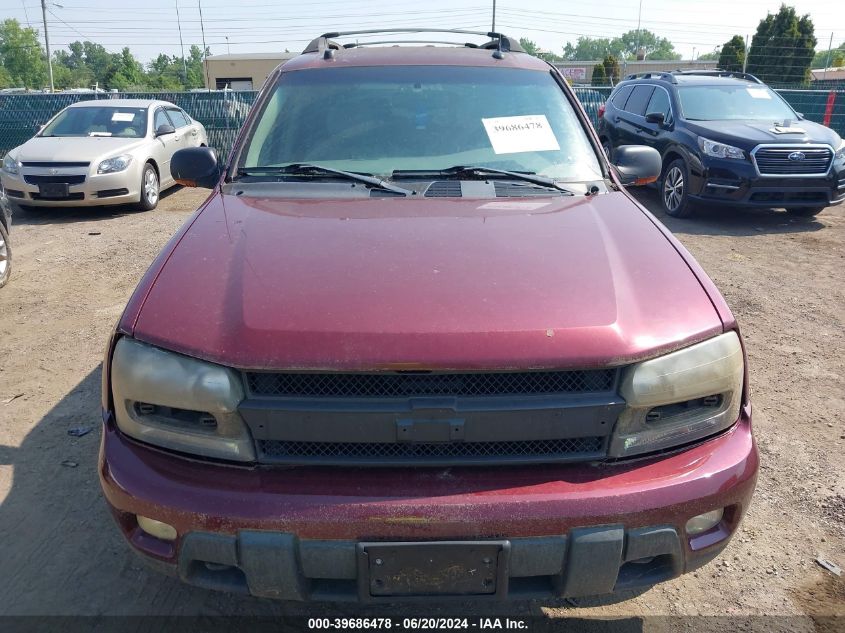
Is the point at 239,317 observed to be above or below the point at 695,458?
above

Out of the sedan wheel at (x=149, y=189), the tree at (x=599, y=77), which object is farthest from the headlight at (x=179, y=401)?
the tree at (x=599, y=77)

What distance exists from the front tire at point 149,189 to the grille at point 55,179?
0.84 meters

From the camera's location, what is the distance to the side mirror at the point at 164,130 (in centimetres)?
1041

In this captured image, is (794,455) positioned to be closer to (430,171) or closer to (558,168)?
(558,168)

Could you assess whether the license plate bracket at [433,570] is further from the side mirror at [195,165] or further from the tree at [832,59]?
the tree at [832,59]

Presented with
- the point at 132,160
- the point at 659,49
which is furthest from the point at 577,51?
the point at 132,160

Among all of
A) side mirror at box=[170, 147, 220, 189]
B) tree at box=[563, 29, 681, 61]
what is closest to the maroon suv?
side mirror at box=[170, 147, 220, 189]

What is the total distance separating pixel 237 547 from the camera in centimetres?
180

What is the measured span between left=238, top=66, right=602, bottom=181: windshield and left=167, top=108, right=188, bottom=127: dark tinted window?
892 centimetres

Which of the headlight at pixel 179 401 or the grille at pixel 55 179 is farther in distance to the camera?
the grille at pixel 55 179

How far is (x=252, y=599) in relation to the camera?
2537 millimetres

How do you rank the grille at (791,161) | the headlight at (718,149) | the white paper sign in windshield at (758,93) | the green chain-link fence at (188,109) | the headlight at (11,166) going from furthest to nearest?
the green chain-link fence at (188,109) < the white paper sign in windshield at (758,93) < the headlight at (11,166) < the headlight at (718,149) < the grille at (791,161)

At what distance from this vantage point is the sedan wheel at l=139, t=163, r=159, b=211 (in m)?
9.71

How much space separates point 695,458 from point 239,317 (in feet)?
4.44
